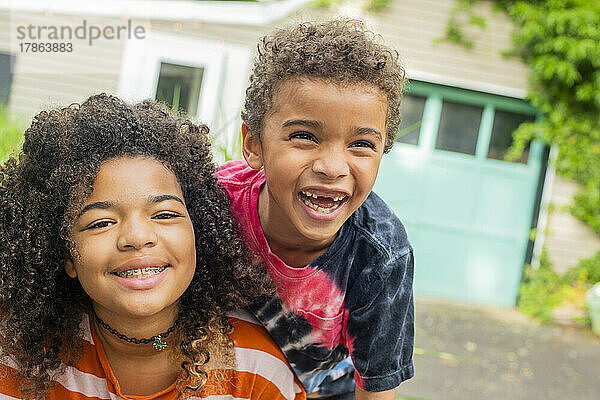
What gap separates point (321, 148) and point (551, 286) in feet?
22.6

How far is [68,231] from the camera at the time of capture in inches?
72.2

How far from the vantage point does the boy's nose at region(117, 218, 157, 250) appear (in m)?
1.75

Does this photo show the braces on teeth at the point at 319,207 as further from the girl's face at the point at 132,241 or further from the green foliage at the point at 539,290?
the green foliage at the point at 539,290

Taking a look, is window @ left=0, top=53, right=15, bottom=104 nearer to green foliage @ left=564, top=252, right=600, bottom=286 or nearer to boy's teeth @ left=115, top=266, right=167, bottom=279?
boy's teeth @ left=115, top=266, right=167, bottom=279

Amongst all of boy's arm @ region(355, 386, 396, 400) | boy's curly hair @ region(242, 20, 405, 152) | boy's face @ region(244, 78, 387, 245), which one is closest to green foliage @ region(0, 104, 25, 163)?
boy's curly hair @ region(242, 20, 405, 152)

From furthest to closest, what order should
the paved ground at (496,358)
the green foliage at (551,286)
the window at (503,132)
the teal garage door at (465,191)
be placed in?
the window at (503,132) < the teal garage door at (465,191) < the green foliage at (551,286) < the paved ground at (496,358)

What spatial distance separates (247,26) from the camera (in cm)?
696

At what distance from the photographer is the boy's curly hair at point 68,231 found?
6.15ft

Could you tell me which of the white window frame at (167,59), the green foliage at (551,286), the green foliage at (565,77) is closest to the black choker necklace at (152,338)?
the white window frame at (167,59)

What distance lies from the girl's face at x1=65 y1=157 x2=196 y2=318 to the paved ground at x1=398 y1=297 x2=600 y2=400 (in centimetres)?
334

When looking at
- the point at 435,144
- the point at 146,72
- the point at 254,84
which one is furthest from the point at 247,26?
the point at 254,84

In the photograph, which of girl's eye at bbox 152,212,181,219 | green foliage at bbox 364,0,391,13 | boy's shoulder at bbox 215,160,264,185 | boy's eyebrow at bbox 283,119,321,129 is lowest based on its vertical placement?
girl's eye at bbox 152,212,181,219

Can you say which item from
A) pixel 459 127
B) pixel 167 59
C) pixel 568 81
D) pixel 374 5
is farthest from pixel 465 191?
pixel 167 59

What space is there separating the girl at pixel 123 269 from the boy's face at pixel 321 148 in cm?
29
